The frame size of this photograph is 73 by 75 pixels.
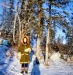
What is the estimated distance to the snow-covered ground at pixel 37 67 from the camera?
53.1 ft

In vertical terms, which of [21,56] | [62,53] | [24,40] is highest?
[24,40]

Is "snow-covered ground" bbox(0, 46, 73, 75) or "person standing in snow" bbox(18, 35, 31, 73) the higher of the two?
"person standing in snow" bbox(18, 35, 31, 73)

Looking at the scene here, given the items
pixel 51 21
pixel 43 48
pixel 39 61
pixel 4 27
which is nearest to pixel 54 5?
pixel 51 21

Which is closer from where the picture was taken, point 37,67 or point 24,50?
point 24,50

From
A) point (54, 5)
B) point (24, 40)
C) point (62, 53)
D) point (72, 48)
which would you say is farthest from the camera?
point (72, 48)

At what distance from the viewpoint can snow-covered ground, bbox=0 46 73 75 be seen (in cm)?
1617

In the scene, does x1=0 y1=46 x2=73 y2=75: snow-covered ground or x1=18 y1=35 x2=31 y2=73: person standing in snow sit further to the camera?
x1=0 y1=46 x2=73 y2=75: snow-covered ground

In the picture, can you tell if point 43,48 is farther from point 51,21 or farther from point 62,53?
point 51,21

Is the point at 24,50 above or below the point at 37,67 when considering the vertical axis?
above

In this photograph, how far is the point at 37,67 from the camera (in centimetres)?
1898

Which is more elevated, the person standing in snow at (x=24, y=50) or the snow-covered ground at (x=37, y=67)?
the person standing in snow at (x=24, y=50)

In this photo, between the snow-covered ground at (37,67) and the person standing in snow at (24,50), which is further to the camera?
the snow-covered ground at (37,67)

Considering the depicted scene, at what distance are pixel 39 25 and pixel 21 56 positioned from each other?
7.35 m

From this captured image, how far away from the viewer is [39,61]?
21641 mm
